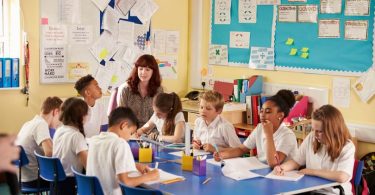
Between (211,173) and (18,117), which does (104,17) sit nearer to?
(18,117)

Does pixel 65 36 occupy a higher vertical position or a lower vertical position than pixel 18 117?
higher

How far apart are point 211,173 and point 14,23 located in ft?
9.85

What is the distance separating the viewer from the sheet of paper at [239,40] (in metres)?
5.54

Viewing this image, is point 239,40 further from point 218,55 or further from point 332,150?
point 332,150

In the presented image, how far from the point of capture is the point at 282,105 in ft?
10.4

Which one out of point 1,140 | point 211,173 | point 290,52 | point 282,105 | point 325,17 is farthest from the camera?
point 290,52

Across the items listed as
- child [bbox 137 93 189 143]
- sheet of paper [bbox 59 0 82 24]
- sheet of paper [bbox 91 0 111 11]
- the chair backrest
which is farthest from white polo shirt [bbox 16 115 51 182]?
sheet of paper [bbox 91 0 111 11]

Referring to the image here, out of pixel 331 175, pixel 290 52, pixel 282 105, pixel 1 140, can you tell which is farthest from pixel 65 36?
pixel 1 140

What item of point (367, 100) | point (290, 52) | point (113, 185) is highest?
point (290, 52)

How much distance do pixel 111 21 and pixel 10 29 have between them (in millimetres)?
1105

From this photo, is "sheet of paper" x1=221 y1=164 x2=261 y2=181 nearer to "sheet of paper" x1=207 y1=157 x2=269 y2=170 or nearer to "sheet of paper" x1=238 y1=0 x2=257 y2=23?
"sheet of paper" x1=207 y1=157 x2=269 y2=170

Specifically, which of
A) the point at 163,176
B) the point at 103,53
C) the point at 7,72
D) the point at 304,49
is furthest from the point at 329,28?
the point at 7,72

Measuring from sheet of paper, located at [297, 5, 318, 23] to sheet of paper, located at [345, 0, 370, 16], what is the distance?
345 millimetres

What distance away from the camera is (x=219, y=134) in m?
3.53
